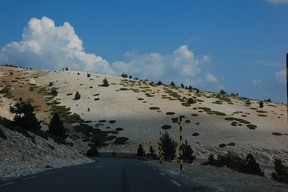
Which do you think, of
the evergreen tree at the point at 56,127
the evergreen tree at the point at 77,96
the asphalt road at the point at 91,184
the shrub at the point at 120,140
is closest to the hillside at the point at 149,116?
the shrub at the point at 120,140

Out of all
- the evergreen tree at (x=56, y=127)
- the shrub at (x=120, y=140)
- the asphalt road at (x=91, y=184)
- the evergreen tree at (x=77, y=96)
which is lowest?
the asphalt road at (x=91, y=184)

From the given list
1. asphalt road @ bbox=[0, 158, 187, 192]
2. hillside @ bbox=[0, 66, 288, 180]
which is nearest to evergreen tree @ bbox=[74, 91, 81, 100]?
hillside @ bbox=[0, 66, 288, 180]

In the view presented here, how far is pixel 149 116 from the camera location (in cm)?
8531

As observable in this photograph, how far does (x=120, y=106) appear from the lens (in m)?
95.7

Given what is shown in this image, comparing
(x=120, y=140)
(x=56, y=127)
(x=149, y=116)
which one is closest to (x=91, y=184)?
(x=56, y=127)

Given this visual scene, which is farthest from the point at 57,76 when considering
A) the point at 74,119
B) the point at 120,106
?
the point at 74,119

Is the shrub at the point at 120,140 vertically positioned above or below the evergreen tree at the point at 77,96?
below

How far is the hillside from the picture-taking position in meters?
63.6

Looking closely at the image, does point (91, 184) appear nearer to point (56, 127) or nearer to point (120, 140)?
point (56, 127)

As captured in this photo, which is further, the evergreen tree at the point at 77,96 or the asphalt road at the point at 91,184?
the evergreen tree at the point at 77,96

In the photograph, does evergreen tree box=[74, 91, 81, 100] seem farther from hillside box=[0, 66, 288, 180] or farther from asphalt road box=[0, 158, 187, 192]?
asphalt road box=[0, 158, 187, 192]

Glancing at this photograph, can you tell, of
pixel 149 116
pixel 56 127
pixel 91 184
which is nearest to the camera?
pixel 91 184

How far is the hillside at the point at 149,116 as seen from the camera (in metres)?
63.6

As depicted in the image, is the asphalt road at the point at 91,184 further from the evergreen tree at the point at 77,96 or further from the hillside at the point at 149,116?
the evergreen tree at the point at 77,96
